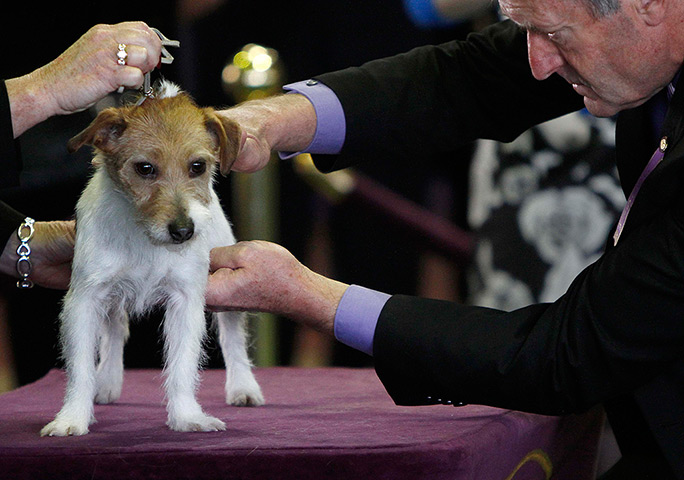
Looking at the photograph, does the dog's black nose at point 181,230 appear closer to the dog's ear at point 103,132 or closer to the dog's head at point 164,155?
the dog's head at point 164,155

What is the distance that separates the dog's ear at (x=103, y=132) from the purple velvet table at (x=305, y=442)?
0.53 meters

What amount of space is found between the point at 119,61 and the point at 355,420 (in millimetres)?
771

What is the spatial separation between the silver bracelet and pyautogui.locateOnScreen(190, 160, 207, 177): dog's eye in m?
0.56

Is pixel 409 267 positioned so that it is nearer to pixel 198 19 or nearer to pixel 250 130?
pixel 198 19

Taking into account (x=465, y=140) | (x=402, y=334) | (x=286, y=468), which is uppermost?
(x=465, y=140)

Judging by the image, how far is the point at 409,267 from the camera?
3.08 m

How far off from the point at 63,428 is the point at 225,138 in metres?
0.61

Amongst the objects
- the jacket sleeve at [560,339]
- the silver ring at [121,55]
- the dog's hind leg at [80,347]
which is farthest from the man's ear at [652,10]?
the dog's hind leg at [80,347]

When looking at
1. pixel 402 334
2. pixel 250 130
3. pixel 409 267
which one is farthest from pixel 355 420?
pixel 409 267

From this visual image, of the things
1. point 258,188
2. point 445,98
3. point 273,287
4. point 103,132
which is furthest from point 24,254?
point 258,188

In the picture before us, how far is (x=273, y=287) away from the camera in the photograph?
1489 mm

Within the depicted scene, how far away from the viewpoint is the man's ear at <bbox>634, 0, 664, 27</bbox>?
1.27 meters

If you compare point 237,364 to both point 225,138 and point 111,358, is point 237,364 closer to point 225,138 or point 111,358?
point 111,358

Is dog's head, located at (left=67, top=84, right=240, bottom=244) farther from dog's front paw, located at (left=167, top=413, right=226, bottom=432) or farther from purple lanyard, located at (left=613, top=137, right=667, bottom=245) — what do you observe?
purple lanyard, located at (left=613, top=137, right=667, bottom=245)
